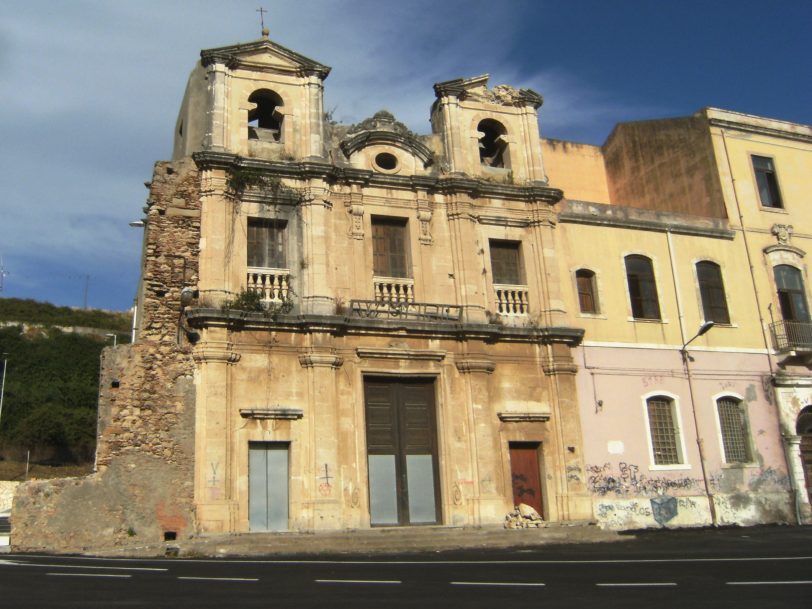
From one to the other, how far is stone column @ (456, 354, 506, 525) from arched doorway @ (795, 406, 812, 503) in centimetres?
958

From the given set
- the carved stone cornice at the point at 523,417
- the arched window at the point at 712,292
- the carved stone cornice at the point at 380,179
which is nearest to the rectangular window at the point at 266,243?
the carved stone cornice at the point at 380,179

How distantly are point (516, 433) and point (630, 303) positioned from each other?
210 inches

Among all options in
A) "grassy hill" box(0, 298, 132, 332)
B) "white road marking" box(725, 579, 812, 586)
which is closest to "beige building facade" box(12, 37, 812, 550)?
"white road marking" box(725, 579, 812, 586)

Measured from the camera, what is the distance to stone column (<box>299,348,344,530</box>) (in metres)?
17.6

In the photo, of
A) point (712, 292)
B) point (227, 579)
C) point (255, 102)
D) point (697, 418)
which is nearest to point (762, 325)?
point (712, 292)

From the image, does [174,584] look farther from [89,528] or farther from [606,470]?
[606,470]

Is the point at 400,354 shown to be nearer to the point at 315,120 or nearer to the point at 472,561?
the point at 315,120

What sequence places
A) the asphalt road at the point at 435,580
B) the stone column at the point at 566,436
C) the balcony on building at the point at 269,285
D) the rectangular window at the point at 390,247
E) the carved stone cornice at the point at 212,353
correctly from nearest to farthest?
the asphalt road at the point at 435,580, the carved stone cornice at the point at 212,353, the balcony on building at the point at 269,285, the stone column at the point at 566,436, the rectangular window at the point at 390,247

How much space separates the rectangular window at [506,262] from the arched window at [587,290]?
170cm

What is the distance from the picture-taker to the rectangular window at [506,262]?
21641 mm

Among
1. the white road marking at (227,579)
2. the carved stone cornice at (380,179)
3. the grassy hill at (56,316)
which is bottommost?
the white road marking at (227,579)

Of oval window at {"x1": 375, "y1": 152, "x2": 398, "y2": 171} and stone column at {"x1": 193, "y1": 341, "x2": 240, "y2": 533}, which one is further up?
oval window at {"x1": 375, "y1": 152, "x2": 398, "y2": 171}

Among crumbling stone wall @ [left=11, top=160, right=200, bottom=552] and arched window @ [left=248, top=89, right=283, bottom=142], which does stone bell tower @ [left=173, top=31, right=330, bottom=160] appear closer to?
arched window @ [left=248, top=89, right=283, bottom=142]

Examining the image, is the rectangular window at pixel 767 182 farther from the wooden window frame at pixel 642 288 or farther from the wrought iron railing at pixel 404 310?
the wrought iron railing at pixel 404 310
